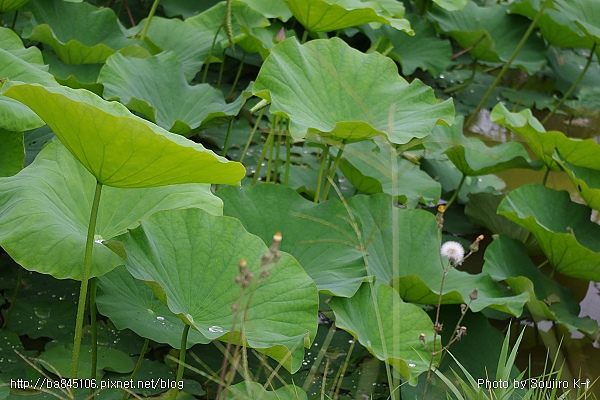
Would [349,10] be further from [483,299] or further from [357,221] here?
[483,299]

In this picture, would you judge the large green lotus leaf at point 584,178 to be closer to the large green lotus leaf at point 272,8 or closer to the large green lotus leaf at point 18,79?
the large green lotus leaf at point 272,8

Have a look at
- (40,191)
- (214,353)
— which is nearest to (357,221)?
(214,353)

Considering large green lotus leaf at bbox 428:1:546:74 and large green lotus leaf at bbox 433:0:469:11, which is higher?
large green lotus leaf at bbox 433:0:469:11

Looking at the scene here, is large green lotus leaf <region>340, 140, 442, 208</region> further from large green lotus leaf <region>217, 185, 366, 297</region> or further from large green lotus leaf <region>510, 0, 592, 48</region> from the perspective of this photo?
large green lotus leaf <region>510, 0, 592, 48</region>

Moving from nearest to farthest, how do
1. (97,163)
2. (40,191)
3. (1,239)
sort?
(97,163), (1,239), (40,191)

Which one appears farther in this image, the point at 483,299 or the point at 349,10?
the point at 349,10

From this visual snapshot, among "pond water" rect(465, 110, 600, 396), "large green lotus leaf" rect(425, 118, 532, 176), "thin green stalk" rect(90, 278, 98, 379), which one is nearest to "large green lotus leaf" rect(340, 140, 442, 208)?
"large green lotus leaf" rect(425, 118, 532, 176)

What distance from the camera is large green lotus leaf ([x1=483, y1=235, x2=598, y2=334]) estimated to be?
215 cm

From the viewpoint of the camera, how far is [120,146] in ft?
4.13

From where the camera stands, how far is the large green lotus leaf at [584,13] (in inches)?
125

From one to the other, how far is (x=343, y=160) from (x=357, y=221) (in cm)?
30

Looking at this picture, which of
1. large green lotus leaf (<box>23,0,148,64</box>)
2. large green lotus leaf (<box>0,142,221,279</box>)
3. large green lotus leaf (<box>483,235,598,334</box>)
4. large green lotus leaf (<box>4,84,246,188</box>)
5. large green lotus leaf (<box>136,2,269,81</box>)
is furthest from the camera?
large green lotus leaf (<box>136,2,269,81</box>)

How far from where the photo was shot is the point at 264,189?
1945 millimetres

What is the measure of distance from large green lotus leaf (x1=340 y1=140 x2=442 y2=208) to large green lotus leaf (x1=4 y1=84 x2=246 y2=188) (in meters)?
0.93
